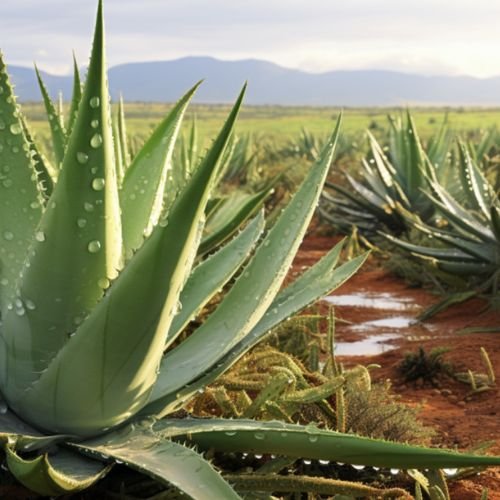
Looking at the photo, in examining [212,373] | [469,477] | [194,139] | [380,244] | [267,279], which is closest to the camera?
[212,373]

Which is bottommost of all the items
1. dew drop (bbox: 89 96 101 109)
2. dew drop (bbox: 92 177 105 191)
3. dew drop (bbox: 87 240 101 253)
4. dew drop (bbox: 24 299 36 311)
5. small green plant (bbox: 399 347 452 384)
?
small green plant (bbox: 399 347 452 384)

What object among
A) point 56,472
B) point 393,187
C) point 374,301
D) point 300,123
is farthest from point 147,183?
point 300,123

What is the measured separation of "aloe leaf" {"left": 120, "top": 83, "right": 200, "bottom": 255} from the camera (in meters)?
1.94

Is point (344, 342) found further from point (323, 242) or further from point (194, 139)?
point (323, 242)

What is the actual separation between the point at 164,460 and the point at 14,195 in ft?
2.02

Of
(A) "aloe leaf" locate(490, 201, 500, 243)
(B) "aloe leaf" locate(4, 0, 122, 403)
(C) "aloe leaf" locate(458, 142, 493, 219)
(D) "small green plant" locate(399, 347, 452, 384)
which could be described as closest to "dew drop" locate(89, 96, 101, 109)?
(B) "aloe leaf" locate(4, 0, 122, 403)

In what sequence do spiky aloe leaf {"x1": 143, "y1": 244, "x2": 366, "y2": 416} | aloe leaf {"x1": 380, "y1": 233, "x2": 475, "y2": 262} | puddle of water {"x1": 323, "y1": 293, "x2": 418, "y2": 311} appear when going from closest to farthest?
spiky aloe leaf {"x1": 143, "y1": 244, "x2": 366, "y2": 416}
aloe leaf {"x1": 380, "y1": 233, "x2": 475, "y2": 262}
puddle of water {"x1": 323, "y1": 293, "x2": 418, "y2": 311}

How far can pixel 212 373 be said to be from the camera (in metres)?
1.89

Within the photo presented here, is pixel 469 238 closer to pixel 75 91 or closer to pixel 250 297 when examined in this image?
pixel 250 297

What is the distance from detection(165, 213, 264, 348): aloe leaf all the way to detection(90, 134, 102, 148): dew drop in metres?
0.68

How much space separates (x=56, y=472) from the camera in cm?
142

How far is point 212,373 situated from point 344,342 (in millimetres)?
2799

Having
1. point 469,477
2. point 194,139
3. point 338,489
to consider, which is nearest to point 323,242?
point 194,139

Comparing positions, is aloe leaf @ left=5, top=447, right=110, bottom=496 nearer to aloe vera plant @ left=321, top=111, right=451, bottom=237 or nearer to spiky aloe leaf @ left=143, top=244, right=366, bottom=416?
spiky aloe leaf @ left=143, top=244, right=366, bottom=416
